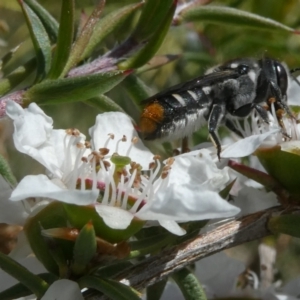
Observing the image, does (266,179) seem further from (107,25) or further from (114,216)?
(107,25)

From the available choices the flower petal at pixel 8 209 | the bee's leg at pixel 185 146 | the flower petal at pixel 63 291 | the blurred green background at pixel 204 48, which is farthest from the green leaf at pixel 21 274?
the blurred green background at pixel 204 48

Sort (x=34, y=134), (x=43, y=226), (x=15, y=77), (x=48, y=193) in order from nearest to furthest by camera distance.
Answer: (x=48, y=193), (x=43, y=226), (x=34, y=134), (x=15, y=77)

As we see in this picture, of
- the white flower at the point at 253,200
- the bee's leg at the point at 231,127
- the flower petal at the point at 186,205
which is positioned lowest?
the white flower at the point at 253,200

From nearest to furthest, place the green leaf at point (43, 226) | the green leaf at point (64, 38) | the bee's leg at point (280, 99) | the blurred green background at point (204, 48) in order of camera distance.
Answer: the green leaf at point (43, 226) → the green leaf at point (64, 38) → the bee's leg at point (280, 99) → the blurred green background at point (204, 48)

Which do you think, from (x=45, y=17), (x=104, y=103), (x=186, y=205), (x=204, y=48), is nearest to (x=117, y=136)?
(x=104, y=103)

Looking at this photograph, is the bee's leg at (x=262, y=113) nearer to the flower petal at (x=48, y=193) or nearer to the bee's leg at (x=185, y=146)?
the bee's leg at (x=185, y=146)
